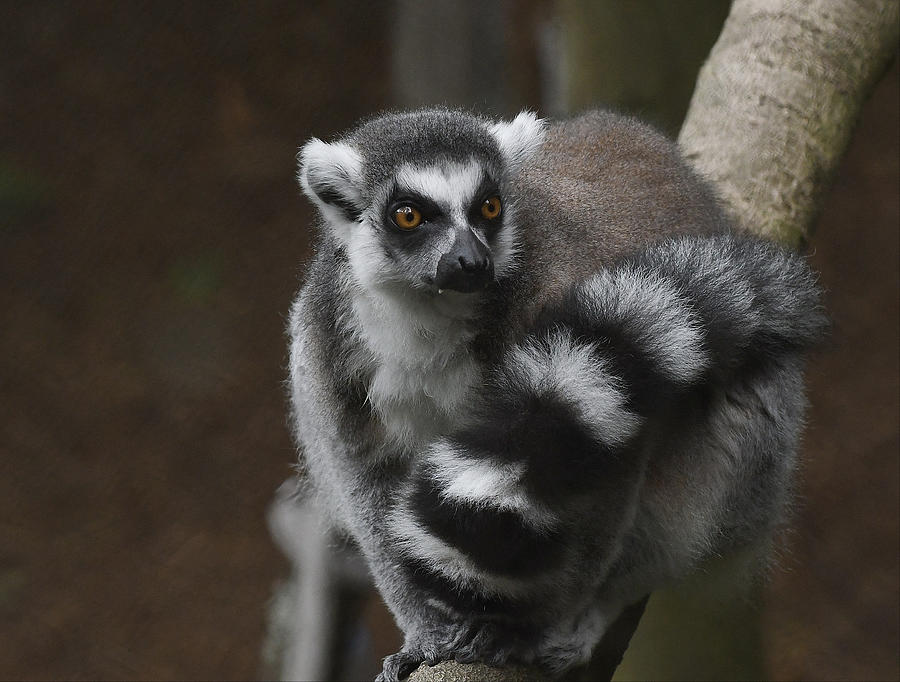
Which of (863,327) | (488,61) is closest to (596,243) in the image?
(488,61)

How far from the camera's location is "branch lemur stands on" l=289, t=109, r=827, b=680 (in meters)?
2.15

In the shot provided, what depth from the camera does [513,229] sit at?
8.59 feet

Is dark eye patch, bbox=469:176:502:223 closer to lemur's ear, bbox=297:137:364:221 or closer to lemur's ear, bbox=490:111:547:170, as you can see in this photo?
lemur's ear, bbox=490:111:547:170

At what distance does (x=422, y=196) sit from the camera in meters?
2.55

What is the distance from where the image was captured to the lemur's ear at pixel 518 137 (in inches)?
109

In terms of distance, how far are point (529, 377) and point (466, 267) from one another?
0.33m

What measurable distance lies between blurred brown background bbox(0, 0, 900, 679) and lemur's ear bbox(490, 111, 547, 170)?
2.72 m

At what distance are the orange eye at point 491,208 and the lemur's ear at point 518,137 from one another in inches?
7.5


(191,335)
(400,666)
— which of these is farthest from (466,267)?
(191,335)

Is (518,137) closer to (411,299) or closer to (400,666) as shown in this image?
(411,299)

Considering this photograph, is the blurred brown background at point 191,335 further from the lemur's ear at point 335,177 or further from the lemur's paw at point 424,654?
the lemur's paw at point 424,654

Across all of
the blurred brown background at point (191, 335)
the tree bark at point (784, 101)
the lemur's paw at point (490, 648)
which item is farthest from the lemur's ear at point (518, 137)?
the blurred brown background at point (191, 335)

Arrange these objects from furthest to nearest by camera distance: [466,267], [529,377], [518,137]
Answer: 1. [518,137]
2. [466,267]
3. [529,377]

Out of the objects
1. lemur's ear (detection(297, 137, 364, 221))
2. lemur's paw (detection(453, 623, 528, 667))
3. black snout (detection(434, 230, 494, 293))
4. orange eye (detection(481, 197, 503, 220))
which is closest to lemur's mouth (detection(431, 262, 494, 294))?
black snout (detection(434, 230, 494, 293))
